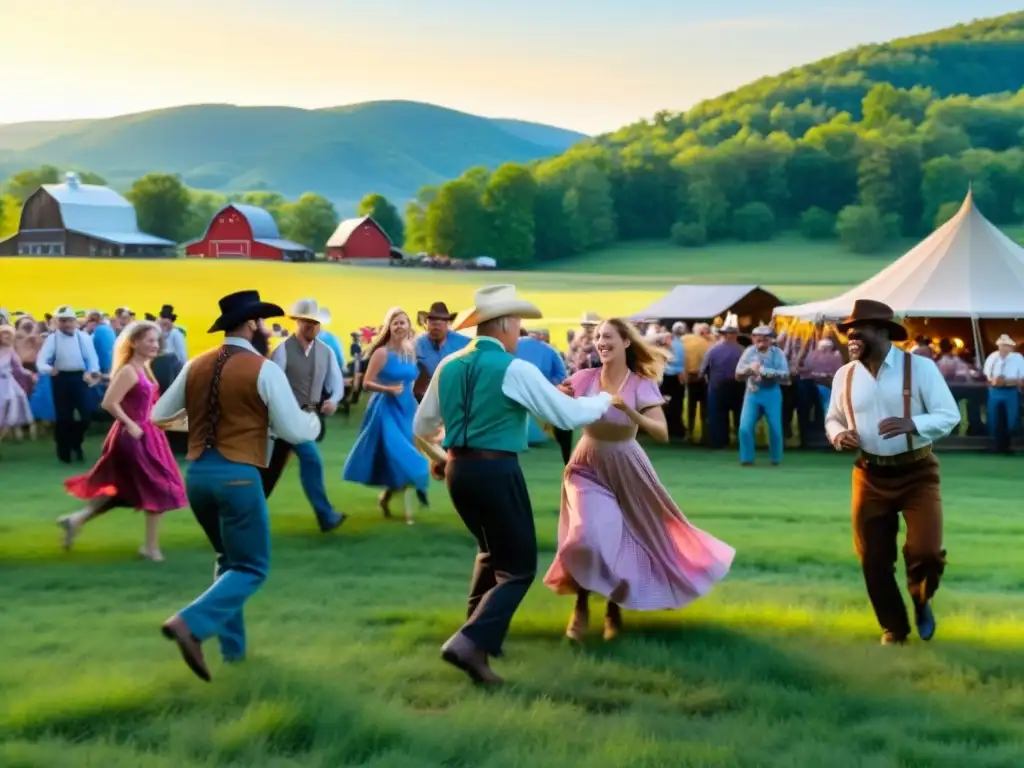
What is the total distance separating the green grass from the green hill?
4171cm

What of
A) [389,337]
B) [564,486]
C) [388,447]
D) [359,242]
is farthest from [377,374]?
[359,242]

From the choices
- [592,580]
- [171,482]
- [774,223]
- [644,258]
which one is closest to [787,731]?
[592,580]

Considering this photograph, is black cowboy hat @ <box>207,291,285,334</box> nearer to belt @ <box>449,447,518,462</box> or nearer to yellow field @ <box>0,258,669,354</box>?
belt @ <box>449,447,518,462</box>

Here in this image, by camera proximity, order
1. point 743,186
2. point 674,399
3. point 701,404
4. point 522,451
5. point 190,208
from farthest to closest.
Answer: point 743,186
point 190,208
point 674,399
point 701,404
point 522,451

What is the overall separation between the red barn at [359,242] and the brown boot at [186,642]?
37.2m

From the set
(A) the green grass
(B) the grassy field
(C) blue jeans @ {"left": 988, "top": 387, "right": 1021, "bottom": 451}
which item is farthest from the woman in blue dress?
(B) the grassy field

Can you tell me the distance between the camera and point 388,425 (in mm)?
11922

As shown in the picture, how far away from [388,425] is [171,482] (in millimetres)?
2279

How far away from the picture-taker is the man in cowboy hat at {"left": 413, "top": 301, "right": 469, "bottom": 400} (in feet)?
42.0

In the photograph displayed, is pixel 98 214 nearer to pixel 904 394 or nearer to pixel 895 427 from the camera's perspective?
pixel 904 394

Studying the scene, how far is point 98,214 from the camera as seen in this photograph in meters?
43.6

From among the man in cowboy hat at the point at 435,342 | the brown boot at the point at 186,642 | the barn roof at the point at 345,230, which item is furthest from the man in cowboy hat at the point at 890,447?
the barn roof at the point at 345,230

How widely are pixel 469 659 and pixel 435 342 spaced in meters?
7.06

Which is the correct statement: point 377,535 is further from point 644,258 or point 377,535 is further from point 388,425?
point 644,258
